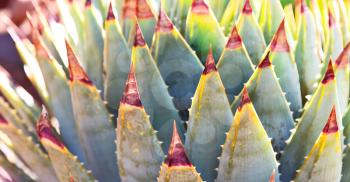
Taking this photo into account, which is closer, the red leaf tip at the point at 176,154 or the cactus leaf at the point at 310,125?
the red leaf tip at the point at 176,154

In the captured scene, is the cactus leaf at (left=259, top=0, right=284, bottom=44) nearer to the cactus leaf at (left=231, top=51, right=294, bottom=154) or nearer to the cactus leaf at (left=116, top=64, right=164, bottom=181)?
the cactus leaf at (left=231, top=51, right=294, bottom=154)

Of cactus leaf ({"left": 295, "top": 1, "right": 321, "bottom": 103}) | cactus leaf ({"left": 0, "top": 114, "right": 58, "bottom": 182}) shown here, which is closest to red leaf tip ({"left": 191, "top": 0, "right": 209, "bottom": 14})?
cactus leaf ({"left": 295, "top": 1, "right": 321, "bottom": 103})

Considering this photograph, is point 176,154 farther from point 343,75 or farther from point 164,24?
point 343,75

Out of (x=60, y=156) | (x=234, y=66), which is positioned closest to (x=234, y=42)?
(x=234, y=66)

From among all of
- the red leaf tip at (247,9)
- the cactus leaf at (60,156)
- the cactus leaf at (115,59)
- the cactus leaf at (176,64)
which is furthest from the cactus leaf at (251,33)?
the cactus leaf at (60,156)

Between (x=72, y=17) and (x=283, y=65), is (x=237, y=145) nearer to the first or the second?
(x=283, y=65)

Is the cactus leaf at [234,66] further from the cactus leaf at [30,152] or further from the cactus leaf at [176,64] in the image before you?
the cactus leaf at [30,152]
